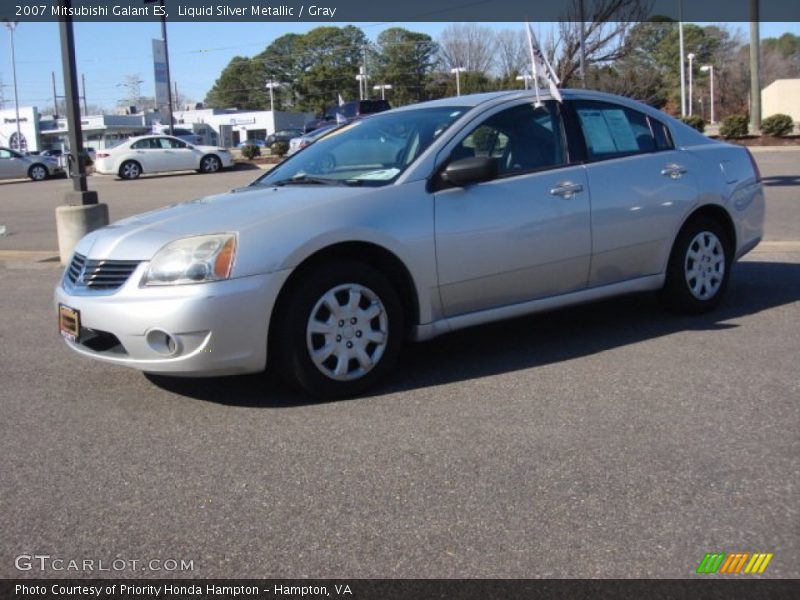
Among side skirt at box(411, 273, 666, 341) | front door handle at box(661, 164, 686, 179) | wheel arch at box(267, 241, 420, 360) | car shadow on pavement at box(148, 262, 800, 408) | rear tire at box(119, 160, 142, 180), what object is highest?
rear tire at box(119, 160, 142, 180)

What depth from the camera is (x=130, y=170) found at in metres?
28.9

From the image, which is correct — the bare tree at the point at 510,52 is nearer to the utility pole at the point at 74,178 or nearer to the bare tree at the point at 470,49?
the bare tree at the point at 470,49

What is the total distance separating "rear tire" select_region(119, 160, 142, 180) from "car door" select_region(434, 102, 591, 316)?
25466 mm

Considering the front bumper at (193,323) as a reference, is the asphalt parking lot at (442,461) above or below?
below

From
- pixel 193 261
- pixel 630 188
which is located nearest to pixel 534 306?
pixel 630 188

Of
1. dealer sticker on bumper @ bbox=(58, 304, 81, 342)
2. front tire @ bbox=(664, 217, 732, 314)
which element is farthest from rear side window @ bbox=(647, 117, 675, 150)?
dealer sticker on bumper @ bbox=(58, 304, 81, 342)

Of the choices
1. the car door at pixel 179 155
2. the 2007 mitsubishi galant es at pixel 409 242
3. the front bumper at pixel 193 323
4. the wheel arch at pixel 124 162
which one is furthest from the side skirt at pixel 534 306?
the car door at pixel 179 155

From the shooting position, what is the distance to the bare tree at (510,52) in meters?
35.1

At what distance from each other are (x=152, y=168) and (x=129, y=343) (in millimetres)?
26306

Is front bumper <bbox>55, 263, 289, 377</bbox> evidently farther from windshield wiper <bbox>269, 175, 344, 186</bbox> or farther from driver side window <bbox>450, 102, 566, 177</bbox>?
driver side window <bbox>450, 102, 566, 177</bbox>

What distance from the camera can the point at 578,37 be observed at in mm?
18703

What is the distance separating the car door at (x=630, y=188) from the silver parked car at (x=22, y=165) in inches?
1225

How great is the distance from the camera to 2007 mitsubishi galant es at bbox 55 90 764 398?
432 cm

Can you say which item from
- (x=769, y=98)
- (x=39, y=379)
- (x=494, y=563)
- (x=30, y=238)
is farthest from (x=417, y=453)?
(x=769, y=98)
